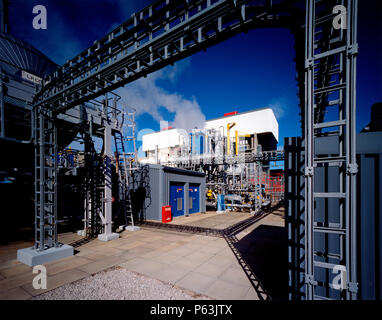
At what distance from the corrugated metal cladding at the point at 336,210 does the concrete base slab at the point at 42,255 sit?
25.4ft

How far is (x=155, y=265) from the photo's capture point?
21.7 feet

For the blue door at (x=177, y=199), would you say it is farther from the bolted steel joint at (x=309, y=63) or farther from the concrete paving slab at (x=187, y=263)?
the bolted steel joint at (x=309, y=63)

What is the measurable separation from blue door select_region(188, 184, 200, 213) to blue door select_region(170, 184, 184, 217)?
4.46ft

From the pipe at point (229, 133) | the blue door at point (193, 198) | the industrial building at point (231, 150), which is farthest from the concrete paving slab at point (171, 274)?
the pipe at point (229, 133)

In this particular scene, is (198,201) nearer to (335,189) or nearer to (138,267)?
(138,267)

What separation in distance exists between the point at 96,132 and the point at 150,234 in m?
6.65

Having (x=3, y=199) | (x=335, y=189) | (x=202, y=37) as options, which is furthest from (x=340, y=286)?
(x=3, y=199)

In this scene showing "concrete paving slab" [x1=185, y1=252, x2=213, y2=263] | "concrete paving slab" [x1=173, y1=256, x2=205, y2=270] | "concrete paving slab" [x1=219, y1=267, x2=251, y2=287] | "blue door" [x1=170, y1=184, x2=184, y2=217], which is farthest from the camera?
"blue door" [x1=170, y1=184, x2=184, y2=217]

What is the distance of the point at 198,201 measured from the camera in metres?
20.4

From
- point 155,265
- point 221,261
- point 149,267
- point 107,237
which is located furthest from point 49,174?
point 221,261

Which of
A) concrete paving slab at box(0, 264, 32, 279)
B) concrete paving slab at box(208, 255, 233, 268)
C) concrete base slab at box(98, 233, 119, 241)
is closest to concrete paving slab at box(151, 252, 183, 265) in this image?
concrete paving slab at box(208, 255, 233, 268)

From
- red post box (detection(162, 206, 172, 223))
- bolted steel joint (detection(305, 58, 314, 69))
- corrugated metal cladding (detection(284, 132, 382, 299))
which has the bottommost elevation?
red post box (detection(162, 206, 172, 223))

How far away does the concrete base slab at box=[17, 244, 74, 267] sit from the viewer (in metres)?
6.65

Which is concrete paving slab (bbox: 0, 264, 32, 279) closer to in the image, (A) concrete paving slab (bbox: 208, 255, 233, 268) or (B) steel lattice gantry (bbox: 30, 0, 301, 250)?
(B) steel lattice gantry (bbox: 30, 0, 301, 250)
